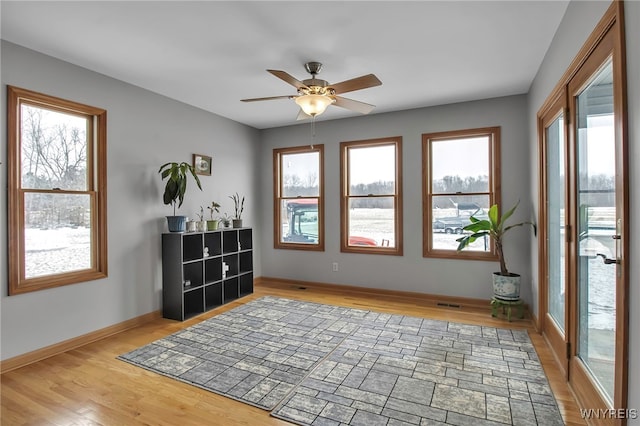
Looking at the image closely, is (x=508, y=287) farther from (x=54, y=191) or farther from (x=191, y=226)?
(x=54, y=191)

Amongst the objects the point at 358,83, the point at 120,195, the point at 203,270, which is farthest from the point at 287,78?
the point at 203,270

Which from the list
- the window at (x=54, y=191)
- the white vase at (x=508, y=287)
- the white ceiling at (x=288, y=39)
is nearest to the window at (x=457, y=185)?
the white vase at (x=508, y=287)

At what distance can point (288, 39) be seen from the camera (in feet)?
8.77

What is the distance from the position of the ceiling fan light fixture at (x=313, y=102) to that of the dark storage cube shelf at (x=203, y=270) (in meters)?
2.14

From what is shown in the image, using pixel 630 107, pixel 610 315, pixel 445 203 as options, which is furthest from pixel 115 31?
pixel 445 203

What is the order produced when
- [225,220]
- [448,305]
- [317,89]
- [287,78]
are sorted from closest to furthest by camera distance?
[287,78] → [317,89] → [448,305] → [225,220]

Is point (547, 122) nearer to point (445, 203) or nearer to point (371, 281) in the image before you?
point (445, 203)

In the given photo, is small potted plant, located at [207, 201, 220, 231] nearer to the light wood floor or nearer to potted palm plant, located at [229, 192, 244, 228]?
potted palm plant, located at [229, 192, 244, 228]

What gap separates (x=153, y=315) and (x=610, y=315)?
14.0ft

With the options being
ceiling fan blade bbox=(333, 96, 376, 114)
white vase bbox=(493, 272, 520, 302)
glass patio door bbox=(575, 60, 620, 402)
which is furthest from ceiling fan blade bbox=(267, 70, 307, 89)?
white vase bbox=(493, 272, 520, 302)

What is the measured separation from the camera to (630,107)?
1403 mm

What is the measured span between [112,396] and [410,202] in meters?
4.00

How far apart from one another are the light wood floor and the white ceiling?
2756 millimetres

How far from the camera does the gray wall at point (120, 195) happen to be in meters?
2.74
